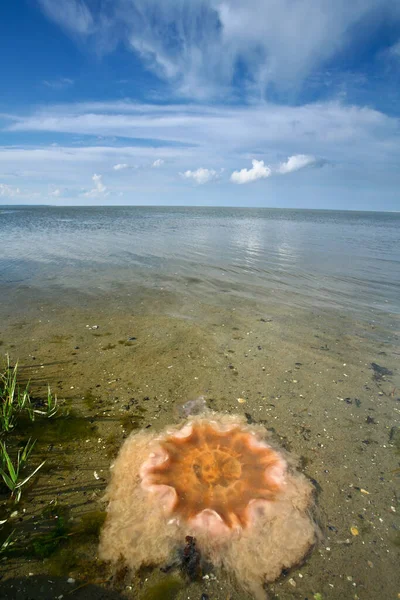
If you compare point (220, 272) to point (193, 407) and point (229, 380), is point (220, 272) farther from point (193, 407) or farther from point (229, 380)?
point (193, 407)

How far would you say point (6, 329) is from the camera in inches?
317

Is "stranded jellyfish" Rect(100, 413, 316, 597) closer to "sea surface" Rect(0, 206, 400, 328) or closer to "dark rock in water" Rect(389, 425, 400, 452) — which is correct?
"dark rock in water" Rect(389, 425, 400, 452)

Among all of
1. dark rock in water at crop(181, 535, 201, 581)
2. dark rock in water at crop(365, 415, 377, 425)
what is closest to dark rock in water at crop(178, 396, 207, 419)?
dark rock in water at crop(181, 535, 201, 581)

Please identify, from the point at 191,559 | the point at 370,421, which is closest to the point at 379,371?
the point at 370,421

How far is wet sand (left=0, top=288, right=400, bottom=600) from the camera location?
2.90 m

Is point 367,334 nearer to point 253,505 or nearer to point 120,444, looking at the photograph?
point 253,505

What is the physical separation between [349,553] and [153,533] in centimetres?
199

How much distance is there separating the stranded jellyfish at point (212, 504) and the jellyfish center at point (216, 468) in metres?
0.01

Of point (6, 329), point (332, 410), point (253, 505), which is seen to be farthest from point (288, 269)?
point (253, 505)

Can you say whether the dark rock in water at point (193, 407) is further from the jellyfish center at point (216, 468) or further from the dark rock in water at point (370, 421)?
the dark rock in water at point (370, 421)

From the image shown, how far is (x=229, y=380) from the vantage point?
6062 millimetres

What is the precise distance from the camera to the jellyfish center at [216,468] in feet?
12.5

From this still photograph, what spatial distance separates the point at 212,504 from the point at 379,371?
4742 mm

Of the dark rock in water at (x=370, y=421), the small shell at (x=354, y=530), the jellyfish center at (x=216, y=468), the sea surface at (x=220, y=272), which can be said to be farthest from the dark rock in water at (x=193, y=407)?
the sea surface at (x=220, y=272)
